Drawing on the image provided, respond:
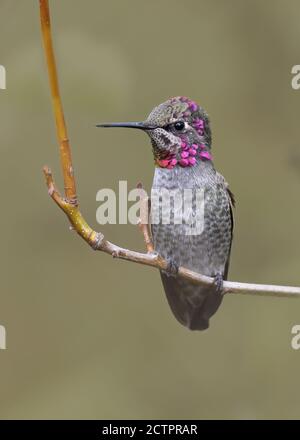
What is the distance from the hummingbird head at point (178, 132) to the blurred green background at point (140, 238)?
0.70m

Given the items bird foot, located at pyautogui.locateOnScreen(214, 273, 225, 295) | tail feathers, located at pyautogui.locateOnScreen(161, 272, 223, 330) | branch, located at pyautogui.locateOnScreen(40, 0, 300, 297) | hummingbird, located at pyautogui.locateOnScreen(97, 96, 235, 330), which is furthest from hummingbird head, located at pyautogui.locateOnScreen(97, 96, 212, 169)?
tail feathers, located at pyautogui.locateOnScreen(161, 272, 223, 330)

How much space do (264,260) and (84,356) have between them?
143cm

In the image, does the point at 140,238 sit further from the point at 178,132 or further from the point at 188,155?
the point at 178,132

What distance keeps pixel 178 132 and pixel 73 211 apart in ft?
5.71

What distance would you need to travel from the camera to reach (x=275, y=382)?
511 centimetres

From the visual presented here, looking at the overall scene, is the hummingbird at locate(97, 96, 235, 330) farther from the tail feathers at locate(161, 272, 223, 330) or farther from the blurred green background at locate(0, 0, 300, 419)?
the blurred green background at locate(0, 0, 300, 419)

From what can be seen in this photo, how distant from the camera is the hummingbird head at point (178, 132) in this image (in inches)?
170

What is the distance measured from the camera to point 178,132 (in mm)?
4453

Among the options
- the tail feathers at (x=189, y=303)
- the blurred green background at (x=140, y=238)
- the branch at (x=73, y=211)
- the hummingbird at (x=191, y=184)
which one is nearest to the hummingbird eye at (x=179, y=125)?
the hummingbird at (x=191, y=184)

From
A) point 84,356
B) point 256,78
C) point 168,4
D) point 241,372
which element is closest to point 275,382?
point 241,372

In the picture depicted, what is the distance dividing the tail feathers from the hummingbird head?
951 mm

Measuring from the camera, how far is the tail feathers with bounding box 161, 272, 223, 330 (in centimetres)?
523

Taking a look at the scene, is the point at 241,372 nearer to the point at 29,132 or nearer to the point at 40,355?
the point at 40,355

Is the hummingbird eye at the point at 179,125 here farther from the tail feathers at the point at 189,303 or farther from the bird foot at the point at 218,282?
the tail feathers at the point at 189,303
